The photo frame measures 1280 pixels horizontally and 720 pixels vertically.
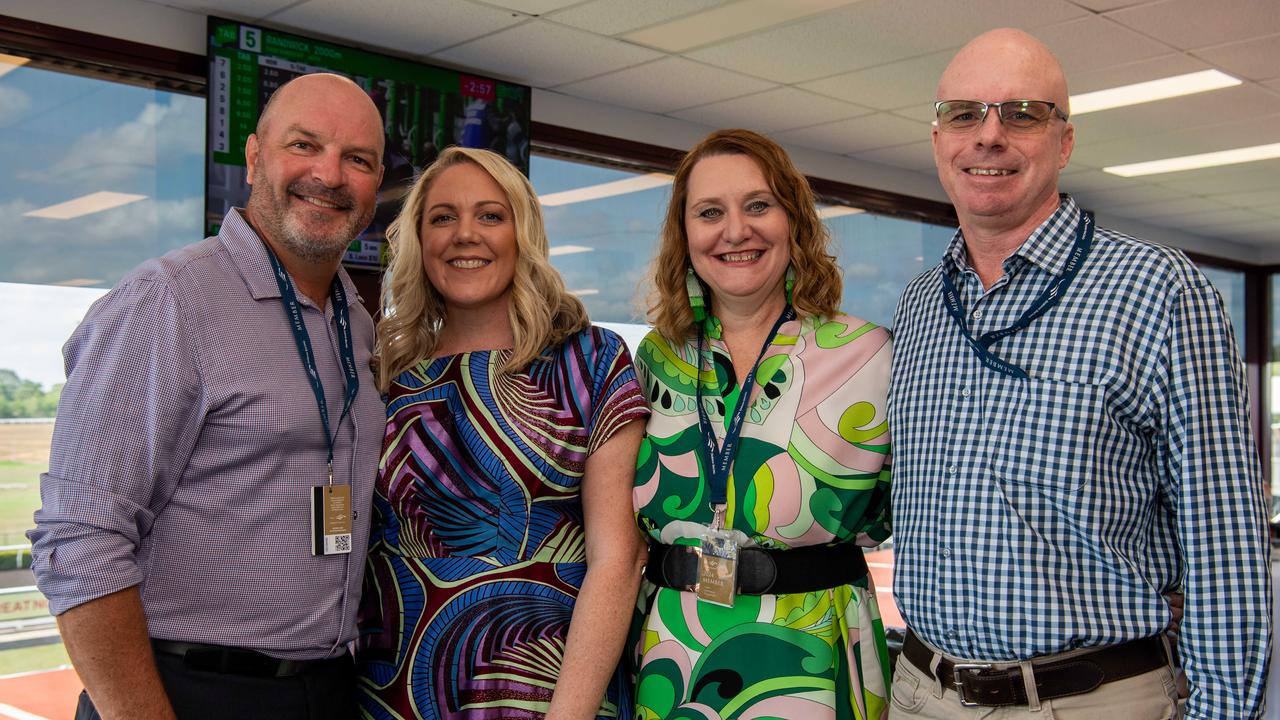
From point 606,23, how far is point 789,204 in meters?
2.96

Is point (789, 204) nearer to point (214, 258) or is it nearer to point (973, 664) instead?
point (973, 664)

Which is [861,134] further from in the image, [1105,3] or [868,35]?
[1105,3]

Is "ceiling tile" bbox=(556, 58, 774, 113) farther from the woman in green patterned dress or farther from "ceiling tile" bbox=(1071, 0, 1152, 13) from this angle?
the woman in green patterned dress

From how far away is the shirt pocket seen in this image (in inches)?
67.9

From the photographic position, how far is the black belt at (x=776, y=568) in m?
2.05

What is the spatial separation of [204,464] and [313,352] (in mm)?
287

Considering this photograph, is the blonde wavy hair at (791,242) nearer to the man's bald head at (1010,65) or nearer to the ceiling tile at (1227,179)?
the man's bald head at (1010,65)

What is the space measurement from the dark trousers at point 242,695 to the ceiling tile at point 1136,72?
16.3ft

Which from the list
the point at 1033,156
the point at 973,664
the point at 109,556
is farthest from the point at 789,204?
the point at 109,556

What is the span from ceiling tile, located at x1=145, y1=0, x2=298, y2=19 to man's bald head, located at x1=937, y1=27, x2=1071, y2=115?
356 cm

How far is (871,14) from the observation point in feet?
15.8

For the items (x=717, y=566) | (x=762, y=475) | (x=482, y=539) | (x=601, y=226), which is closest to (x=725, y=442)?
(x=762, y=475)

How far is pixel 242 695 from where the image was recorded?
183 centimetres

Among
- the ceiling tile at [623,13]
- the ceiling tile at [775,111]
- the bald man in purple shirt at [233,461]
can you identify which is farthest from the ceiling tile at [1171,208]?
the bald man in purple shirt at [233,461]
